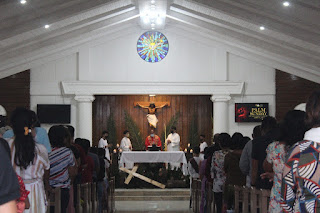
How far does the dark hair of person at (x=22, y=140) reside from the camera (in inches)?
164

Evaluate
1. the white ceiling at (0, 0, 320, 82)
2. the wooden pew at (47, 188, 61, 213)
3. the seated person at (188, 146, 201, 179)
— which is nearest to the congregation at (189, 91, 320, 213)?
the seated person at (188, 146, 201, 179)

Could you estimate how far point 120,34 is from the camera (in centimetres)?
1856

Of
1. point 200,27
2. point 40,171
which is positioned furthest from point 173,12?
point 40,171

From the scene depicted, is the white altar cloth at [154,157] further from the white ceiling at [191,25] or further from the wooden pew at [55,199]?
the wooden pew at [55,199]

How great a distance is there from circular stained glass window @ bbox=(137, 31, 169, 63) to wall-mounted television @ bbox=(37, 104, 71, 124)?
3085mm

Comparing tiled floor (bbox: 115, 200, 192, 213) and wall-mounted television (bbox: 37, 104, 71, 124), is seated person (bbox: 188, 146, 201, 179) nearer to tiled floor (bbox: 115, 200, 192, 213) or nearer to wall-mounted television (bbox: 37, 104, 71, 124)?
tiled floor (bbox: 115, 200, 192, 213)

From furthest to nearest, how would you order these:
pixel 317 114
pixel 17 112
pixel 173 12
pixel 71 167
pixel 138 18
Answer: pixel 138 18, pixel 173 12, pixel 71 167, pixel 17 112, pixel 317 114

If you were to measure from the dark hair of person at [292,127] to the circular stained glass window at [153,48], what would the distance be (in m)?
14.8

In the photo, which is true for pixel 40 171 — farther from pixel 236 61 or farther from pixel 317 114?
pixel 236 61

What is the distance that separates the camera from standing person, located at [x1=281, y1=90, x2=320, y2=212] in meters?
2.62

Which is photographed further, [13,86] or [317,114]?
[13,86]

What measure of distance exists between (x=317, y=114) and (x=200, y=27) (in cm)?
1477

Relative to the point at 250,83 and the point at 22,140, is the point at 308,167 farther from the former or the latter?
the point at 250,83

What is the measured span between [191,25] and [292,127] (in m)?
14.1
